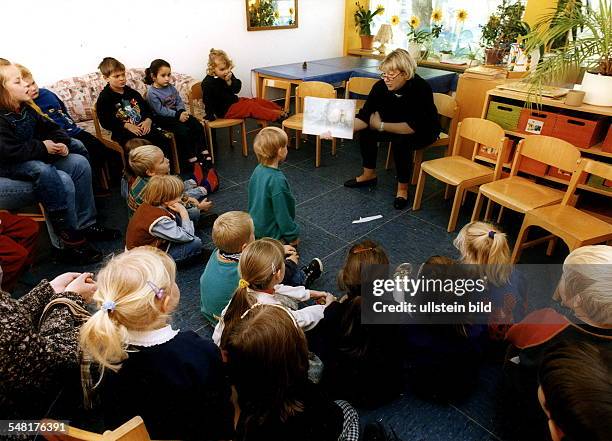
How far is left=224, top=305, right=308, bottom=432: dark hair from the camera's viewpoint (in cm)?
113

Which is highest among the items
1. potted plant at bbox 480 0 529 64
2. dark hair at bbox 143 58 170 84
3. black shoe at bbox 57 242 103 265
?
potted plant at bbox 480 0 529 64

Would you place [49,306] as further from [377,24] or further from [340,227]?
[377,24]

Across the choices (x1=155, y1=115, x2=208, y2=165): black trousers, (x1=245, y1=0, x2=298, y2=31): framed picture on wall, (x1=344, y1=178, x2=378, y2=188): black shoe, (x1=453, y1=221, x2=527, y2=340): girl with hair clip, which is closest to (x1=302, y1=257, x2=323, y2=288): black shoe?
(x1=453, y1=221, x2=527, y2=340): girl with hair clip

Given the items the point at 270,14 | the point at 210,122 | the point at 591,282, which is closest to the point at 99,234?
the point at 210,122

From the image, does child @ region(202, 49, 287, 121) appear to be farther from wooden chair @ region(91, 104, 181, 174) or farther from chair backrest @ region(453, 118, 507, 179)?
chair backrest @ region(453, 118, 507, 179)

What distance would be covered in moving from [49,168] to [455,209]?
2.86 metres

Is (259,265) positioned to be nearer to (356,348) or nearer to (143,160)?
(356,348)

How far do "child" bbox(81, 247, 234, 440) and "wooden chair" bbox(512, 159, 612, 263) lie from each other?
82.7 inches

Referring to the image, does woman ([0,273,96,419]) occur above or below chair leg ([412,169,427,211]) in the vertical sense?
above

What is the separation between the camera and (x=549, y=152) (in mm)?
2711

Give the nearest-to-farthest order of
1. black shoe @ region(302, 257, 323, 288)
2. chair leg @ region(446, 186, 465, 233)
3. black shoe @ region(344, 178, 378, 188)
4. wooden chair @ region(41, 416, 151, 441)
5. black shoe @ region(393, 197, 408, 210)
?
wooden chair @ region(41, 416, 151, 441)
black shoe @ region(302, 257, 323, 288)
chair leg @ region(446, 186, 465, 233)
black shoe @ region(393, 197, 408, 210)
black shoe @ region(344, 178, 378, 188)

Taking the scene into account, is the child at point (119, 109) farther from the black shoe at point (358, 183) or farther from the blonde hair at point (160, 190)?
the black shoe at point (358, 183)

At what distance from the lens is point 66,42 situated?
4.22 m

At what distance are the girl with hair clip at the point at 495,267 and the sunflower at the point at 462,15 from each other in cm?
479
